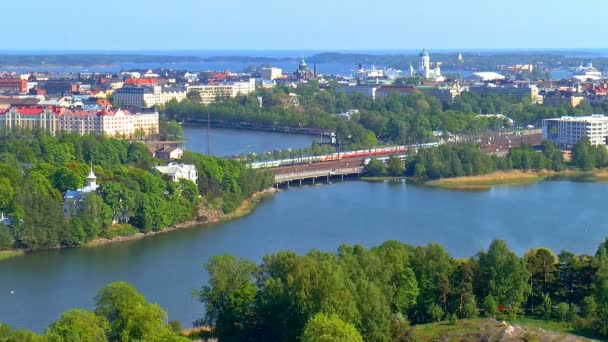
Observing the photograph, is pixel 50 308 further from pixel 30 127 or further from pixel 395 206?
pixel 30 127

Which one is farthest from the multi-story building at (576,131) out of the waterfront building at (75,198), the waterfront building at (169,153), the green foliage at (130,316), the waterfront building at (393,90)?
the green foliage at (130,316)

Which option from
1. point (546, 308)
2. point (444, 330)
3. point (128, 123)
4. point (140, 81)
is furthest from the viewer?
point (140, 81)

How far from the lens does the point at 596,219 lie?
11.3 meters

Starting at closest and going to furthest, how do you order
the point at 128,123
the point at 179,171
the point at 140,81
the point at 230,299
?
the point at 230,299
the point at 179,171
the point at 128,123
the point at 140,81

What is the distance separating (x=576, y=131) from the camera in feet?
59.2

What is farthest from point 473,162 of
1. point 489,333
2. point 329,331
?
point 329,331

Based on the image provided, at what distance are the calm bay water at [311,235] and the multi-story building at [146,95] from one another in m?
10.6

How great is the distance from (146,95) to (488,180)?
11338 mm

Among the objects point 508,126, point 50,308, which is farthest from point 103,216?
point 508,126

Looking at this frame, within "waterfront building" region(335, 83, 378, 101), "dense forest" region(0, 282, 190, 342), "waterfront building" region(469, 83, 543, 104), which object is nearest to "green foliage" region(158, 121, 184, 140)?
"waterfront building" region(335, 83, 378, 101)

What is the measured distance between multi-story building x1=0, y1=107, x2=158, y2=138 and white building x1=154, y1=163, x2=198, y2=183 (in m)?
6.14

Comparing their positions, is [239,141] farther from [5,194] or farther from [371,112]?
[5,194]

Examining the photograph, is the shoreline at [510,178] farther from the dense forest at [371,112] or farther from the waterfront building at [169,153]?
the dense forest at [371,112]

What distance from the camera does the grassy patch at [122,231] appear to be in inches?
408
